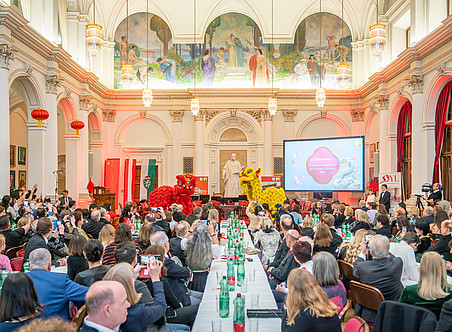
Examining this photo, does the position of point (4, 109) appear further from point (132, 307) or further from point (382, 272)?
point (382, 272)

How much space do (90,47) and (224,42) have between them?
10.1 metres

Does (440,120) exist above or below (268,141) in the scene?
above

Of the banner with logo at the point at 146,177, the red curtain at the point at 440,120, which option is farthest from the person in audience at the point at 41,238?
the banner with logo at the point at 146,177

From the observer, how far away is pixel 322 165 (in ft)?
53.2

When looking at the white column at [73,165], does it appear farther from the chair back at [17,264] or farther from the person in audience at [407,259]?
the person in audience at [407,259]

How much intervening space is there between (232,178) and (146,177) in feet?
12.6

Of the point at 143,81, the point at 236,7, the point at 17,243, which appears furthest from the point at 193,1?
the point at 17,243

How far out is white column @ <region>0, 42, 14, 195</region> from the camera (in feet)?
34.1

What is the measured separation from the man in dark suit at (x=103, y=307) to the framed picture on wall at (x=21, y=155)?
1793 centimetres

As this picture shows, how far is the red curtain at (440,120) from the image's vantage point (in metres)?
13.1

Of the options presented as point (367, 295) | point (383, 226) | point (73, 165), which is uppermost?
point (73, 165)

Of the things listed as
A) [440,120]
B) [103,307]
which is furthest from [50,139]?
[103,307]

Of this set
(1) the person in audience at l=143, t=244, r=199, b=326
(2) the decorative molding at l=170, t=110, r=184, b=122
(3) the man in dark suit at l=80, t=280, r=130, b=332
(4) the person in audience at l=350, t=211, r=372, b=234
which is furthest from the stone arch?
(3) the man in dark suit at l=80, t=280, r=130, b=332

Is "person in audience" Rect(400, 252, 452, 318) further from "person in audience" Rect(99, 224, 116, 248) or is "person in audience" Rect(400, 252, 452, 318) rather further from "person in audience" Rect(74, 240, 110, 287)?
"person in audience" Rect(99, 224, 116, 248)
